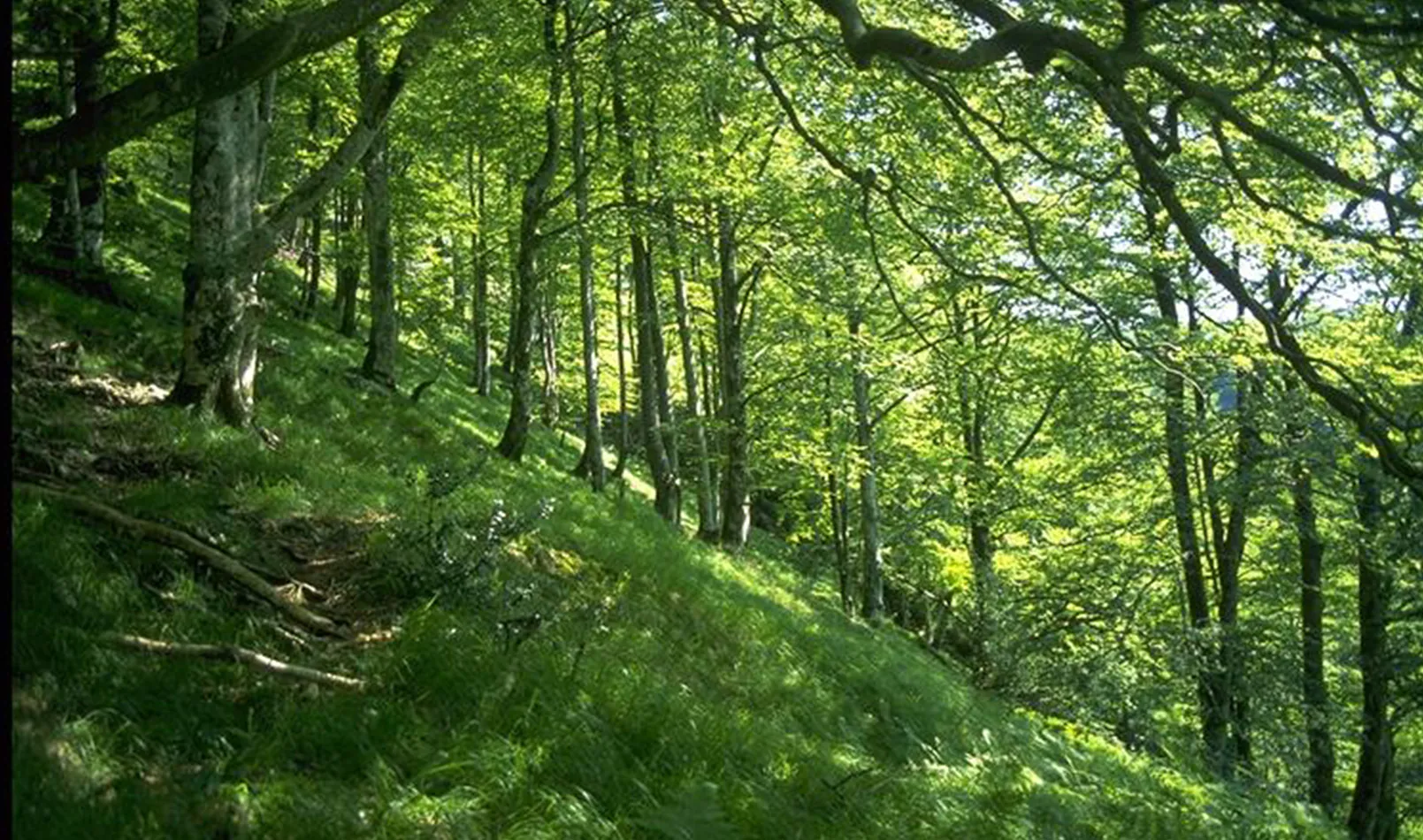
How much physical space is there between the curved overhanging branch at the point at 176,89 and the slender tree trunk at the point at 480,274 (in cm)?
1516

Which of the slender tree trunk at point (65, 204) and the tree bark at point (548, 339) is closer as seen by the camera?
the slender tree trunk at point (65, 204)

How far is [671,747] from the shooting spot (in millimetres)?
5395

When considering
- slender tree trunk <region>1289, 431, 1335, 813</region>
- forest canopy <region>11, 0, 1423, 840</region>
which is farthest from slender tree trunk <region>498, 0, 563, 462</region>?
slender tree trunk <region>1289, 431, 1335, 813</region>

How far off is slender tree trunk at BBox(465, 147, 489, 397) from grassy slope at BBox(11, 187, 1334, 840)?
38.1 ft

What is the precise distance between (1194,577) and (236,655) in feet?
57.5

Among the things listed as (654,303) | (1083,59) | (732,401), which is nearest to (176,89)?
(1083,59)

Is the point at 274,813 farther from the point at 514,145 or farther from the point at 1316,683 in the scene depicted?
the point at 1316,683

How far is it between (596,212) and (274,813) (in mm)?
12196

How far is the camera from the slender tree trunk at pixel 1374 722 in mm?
15305

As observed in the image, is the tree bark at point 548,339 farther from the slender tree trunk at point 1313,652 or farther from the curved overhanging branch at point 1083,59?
the curved overhanging branch at point 1083,59

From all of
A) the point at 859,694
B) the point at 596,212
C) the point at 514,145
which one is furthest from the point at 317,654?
the point at 514,145

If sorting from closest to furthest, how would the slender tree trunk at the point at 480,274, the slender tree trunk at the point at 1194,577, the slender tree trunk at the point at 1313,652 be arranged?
the slender tree trunk at the point at 1194,577
the slender tree trunk at the point at 1313,652
the slender tree trunk at the point at 480,274

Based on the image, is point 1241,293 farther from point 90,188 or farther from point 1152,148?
point 90,188

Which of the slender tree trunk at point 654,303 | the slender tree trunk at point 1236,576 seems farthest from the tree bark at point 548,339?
the slender tree trunk at point 1236,576
